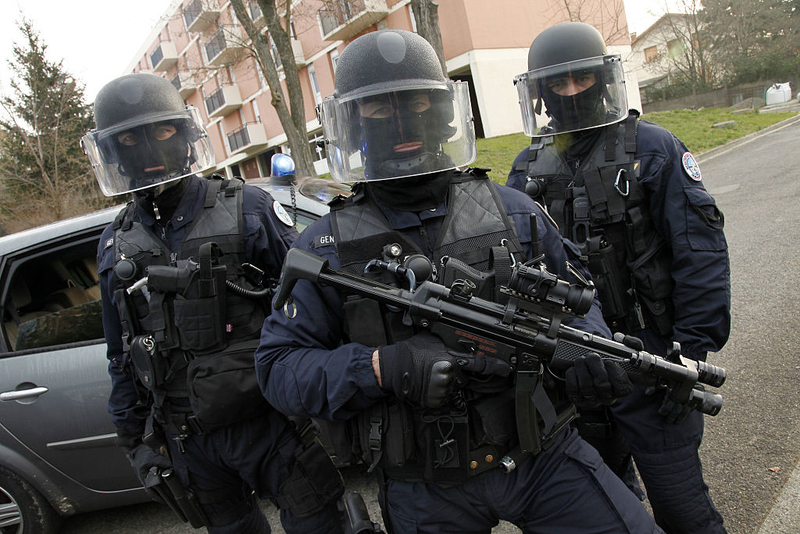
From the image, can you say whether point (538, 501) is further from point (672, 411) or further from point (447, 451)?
point (672, 411)

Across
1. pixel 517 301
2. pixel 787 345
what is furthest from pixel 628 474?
pixel 787 345

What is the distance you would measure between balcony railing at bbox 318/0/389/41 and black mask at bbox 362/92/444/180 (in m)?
20.4

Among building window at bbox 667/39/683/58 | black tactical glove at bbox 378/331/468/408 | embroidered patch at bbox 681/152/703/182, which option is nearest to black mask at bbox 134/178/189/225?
black tactical glove at bbox 378/331/468/408

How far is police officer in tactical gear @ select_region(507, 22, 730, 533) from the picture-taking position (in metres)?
2.08

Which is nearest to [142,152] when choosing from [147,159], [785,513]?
[147,159]

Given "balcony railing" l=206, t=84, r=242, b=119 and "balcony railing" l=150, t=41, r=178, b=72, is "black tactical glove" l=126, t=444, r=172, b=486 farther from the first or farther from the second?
"balcony railing" l=150, t=41, r=178, b=72

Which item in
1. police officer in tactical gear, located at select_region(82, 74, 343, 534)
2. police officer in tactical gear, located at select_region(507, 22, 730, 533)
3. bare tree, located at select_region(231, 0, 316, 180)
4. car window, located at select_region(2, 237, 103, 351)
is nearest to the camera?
police officer in tactical gear, located at select_region(507, 22, 730, 533)

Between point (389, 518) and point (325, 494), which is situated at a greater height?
point (389, 518)

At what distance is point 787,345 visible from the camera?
3.80 meters

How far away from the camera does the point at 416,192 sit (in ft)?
5.65

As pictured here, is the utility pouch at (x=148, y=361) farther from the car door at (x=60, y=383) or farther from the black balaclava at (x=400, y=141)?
the black balaclava at (x=400, y=141)

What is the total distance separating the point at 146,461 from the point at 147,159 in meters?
1.29

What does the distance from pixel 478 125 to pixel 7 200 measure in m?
16.8

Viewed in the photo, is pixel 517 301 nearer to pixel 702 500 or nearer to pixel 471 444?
pixel 471 444
